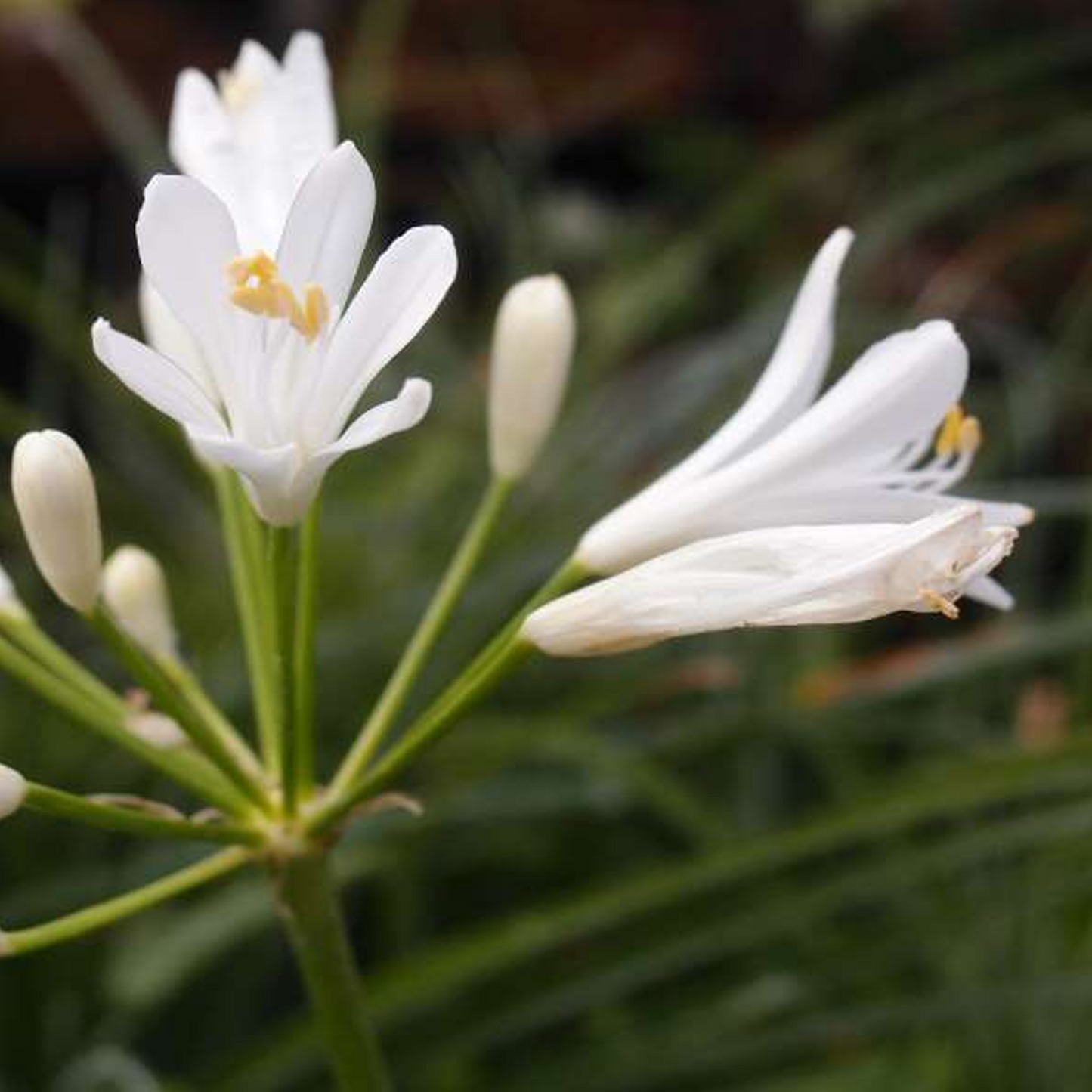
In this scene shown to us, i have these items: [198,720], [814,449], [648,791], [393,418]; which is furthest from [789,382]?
[648,791]

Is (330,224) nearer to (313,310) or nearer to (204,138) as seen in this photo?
(313,310)

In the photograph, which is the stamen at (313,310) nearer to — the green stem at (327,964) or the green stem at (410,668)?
the green stem at (410,668)

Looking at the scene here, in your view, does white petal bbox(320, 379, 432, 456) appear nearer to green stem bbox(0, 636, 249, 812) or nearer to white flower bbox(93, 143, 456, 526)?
white flower bbox(93, 143, 456, 526)

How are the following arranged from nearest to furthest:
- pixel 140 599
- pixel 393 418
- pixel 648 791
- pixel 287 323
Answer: pixel 393 418
pixel 287 323
pixel 140 599
pixel 648 791

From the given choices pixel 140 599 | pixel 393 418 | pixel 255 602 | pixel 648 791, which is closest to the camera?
pixel 393 418

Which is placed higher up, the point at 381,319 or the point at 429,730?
the point at 381,319

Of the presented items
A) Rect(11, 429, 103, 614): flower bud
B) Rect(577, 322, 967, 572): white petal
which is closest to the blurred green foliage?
Rect(577, 322, 967, 572): white petal

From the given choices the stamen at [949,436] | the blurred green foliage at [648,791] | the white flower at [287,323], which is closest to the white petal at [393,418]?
the white flower at [287,323]
